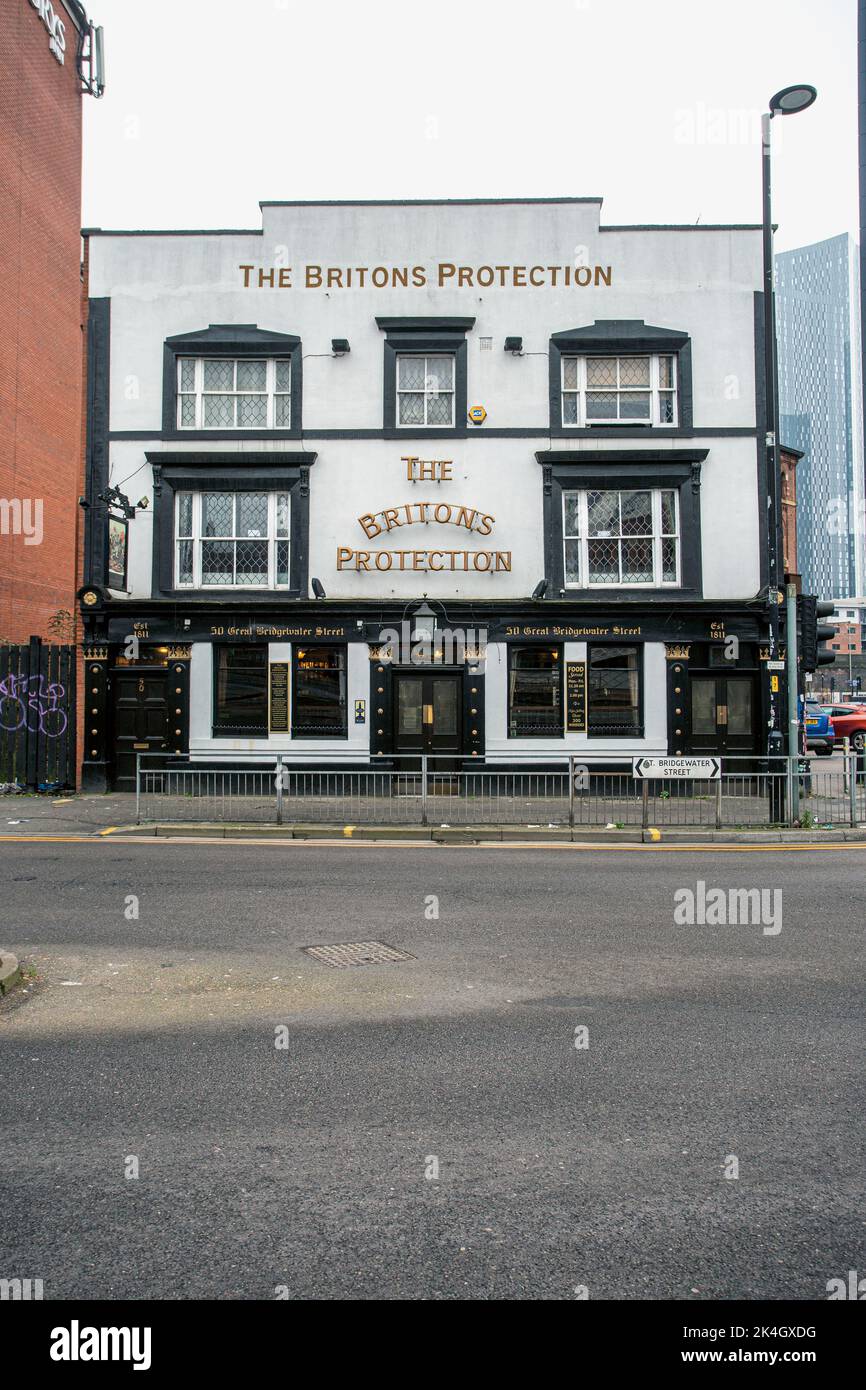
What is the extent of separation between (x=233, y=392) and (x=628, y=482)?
9.06 m

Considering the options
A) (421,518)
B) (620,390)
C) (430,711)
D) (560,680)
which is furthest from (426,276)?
(430,711)

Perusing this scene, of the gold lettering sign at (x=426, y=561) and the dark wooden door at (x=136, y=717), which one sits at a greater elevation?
the gold lettering sign at (x=426, y=561)

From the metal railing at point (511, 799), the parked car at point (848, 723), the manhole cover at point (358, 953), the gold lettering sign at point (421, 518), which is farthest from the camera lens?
the parked car at point (848, 723)

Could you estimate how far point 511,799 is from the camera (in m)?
15.9

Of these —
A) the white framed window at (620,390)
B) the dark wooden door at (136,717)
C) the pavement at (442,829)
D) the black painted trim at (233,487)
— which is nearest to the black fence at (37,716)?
the dark wooden door at (136,717)

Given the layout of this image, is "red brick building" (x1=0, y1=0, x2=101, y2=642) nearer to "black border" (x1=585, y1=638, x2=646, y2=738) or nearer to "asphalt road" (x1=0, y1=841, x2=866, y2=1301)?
"black border" (x1=585, y1=638, x2=646, y2=738)

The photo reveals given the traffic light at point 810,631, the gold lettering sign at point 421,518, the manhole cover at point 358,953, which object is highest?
the gold lettering sign at point 421,518

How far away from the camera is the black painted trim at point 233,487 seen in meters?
21.0

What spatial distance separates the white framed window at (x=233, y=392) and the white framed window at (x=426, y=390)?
8.48 ft

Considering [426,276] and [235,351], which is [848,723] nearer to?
[426,276]

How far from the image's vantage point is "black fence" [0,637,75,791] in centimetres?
2081

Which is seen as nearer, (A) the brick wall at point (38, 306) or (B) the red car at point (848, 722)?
(A) the brick wall at point (38, 306)

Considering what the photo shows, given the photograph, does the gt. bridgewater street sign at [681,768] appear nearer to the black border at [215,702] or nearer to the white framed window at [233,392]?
the black border at [215,702]

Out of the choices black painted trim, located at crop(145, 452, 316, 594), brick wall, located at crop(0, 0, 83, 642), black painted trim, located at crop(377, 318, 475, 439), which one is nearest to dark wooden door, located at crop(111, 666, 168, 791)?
black painted trim, located at crop(145, 452, 316, 594)
